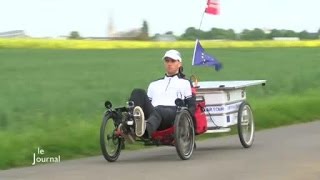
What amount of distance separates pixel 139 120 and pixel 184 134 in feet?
2.59

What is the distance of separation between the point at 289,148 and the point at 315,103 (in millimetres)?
8752

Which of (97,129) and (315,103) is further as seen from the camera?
(315,103)

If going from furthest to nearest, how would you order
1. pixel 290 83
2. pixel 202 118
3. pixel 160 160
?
pixel 290 83, pixel 202 118, pixel 160 160

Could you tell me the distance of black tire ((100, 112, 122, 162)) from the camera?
1122 centimetres

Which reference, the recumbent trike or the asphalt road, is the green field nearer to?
the asphalt road

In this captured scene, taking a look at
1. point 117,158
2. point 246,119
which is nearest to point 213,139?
point 246,119

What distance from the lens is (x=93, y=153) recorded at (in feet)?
42.2

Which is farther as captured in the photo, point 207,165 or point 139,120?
point 139,120

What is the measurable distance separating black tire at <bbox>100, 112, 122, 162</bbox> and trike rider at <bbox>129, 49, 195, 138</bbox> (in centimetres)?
42

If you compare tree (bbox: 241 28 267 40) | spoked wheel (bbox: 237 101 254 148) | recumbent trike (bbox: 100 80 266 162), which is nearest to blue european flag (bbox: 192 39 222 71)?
recumbent trike (bbox: 100 80 266 162)

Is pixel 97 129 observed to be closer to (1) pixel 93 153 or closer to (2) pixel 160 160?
(1) pixel 93 153

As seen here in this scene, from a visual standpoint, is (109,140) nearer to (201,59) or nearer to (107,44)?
(201,59)

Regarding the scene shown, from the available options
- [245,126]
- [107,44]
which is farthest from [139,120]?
[107,44]

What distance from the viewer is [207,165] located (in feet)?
36.0
